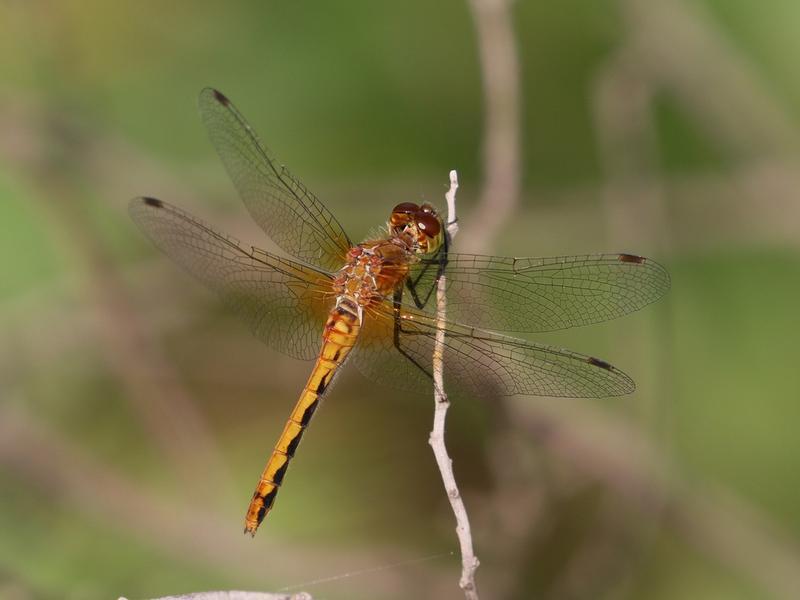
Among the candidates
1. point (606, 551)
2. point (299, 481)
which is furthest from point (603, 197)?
point (299, 481)

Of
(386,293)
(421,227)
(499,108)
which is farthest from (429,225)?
(499,108)

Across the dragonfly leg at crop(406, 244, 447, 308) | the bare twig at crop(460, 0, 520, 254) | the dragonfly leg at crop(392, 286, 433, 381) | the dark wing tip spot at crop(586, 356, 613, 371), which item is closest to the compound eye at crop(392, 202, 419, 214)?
the dragonfly leg at crop(406, 244, 447, 308)

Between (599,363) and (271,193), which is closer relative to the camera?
(599,363)

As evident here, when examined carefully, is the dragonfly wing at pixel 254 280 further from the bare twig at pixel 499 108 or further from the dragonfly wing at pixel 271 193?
the bare twig at pixel 499 108

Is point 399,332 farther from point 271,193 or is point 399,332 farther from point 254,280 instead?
point 271,193

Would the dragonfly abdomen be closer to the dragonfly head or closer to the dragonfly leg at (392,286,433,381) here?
the dragonfly leg at (392,286,433,381)

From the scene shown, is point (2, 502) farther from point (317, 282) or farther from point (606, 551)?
point (606, 551)
